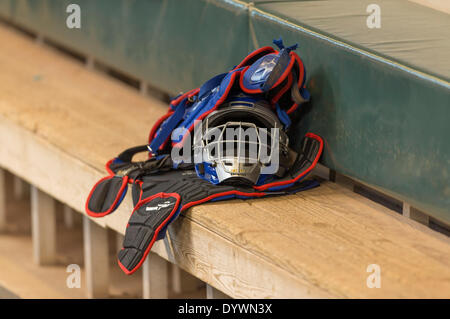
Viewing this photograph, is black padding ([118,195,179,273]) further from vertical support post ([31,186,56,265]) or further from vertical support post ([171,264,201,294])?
vertical support post ([31,186,56,265])

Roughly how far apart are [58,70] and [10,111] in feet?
1.42

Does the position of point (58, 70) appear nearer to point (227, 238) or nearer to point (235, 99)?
point (235, 99)

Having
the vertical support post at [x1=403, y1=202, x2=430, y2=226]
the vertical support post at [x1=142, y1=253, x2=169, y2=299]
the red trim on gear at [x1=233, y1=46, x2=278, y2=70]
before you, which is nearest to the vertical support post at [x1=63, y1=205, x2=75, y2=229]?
the vertical support post at [x1=142, y1=253, x2=169, y2=299]

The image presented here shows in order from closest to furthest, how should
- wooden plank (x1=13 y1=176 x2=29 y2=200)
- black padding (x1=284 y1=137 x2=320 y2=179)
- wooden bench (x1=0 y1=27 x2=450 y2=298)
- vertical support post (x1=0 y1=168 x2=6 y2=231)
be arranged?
wooden bench (x1=0 y1=27 x2=450 y2=298) < black padding (x1=284 y1=137 x2=320 y2=179) < vertical support post (x1=0 y1=168 x2=6 y2=231) < wooden plank (x1=13 y1=176 x2=29 y2=200)

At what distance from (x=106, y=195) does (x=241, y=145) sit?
0.39 meters

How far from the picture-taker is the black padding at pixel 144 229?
1.92m

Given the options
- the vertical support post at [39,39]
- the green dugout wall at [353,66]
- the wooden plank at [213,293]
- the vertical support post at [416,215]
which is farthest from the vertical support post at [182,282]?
the vertical support post at [39,39]

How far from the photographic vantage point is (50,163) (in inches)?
97.8

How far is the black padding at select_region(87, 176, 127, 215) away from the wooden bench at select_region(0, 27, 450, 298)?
4 centimetres

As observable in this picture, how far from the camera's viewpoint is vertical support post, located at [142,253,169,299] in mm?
2336

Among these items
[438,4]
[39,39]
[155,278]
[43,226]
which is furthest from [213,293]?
[39,39]

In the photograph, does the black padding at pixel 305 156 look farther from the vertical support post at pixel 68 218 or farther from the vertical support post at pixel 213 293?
the vertical support post at pixel 68 218

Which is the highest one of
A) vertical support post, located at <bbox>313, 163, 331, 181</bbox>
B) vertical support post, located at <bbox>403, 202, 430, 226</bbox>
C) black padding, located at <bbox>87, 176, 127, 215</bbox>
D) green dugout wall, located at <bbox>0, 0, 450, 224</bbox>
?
green dugout wall, located at <bbox>0, 0, 450, 224</bbox>

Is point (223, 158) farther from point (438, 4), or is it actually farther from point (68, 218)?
point (68, 218)
